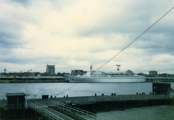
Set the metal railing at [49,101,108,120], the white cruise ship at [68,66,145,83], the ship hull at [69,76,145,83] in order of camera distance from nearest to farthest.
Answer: the metal railing at [49,101,108,120]
the ship hull at [69,76,145,83]
the white cruise ship at [68,66,145,83]

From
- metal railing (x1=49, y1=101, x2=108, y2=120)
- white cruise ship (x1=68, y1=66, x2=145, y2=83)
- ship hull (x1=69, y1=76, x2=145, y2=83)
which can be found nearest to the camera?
metal railing (x1=49, y1=101, x2=108, y2=120)

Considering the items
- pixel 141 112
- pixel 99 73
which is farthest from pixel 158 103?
pixel 99 73

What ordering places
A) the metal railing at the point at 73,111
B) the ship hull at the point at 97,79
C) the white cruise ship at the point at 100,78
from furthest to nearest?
the white cruise ship at the point at 100,78, the ship hull at the point at 97,79, the metal railing at the point at 73,111

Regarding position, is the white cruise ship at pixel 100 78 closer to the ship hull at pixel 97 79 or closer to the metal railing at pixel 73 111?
the ship hull at pixel 97 79

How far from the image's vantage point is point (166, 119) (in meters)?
23.3

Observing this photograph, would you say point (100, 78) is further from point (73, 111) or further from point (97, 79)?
point (73, 111)

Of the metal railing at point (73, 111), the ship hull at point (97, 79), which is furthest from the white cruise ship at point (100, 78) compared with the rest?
the metal railing at point (73, 111)

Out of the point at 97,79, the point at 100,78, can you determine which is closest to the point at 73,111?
the point at 97,79

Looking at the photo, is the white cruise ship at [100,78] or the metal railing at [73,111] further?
the white cruise ship at [100,78]

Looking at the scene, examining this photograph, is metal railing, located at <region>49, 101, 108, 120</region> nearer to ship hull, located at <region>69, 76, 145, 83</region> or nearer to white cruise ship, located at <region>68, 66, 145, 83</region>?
ship hull, located at <region>69, 76, 145, 83</region>

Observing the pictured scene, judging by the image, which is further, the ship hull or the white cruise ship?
the white cruise ship

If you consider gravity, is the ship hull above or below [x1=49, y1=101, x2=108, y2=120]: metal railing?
below

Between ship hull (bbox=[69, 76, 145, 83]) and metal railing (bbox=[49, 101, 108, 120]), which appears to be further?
ship hull (bbox=[69, 76, 145, 83])

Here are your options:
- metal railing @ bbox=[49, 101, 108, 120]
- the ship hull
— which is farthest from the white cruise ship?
metal railing @ bbox=[49, 101, 108, 120]
